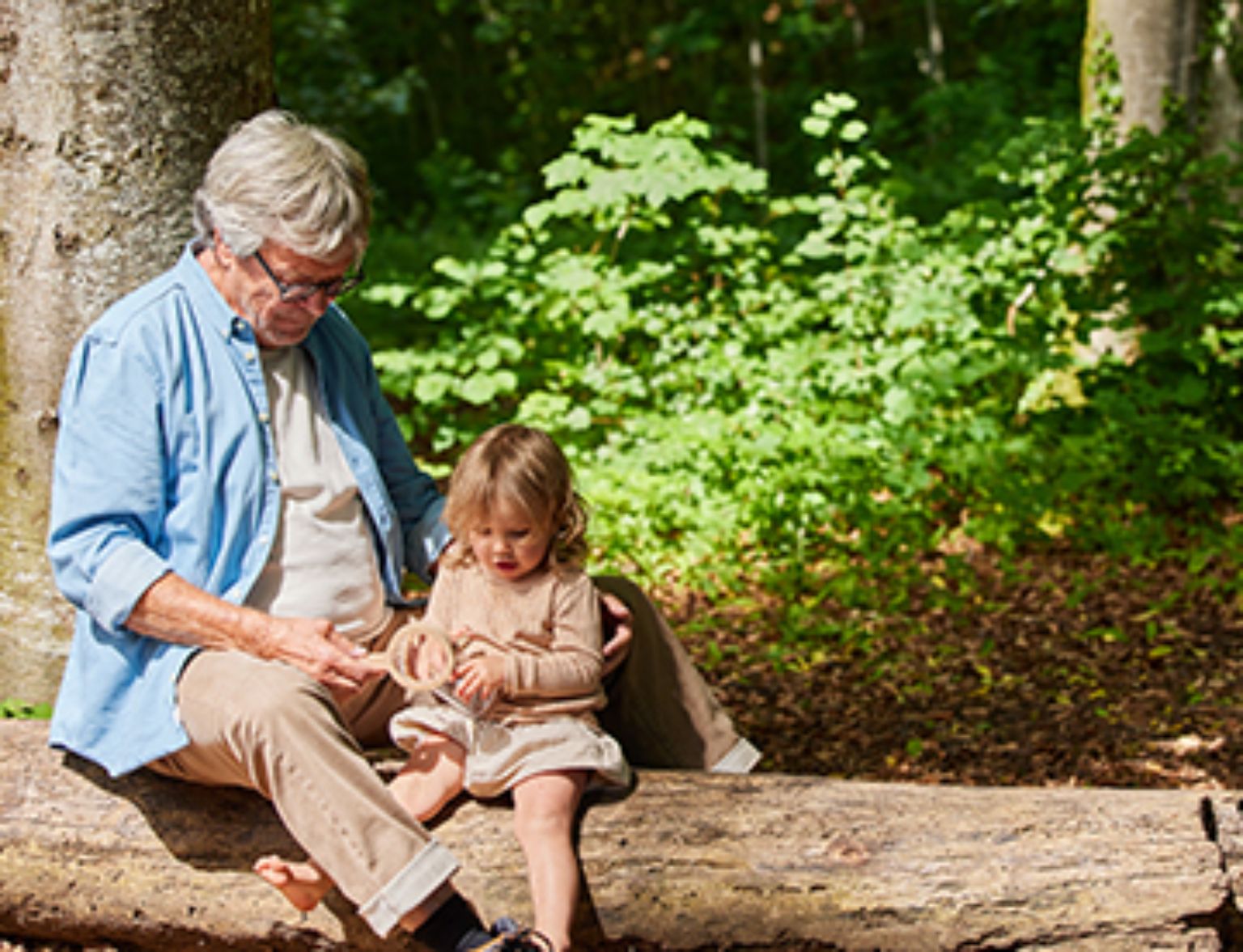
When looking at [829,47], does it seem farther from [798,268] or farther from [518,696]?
[518,696]

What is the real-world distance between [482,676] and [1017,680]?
255 cm

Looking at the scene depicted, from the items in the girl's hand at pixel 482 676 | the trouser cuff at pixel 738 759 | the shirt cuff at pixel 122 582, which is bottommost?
the trouser cuff at pixel 738 759

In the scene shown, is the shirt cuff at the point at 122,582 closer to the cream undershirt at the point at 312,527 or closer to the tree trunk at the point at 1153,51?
the cream undershirt at the point at 312,527

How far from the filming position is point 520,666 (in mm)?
2652

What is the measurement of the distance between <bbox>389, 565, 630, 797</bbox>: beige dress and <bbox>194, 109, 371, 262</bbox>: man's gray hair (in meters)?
0.81

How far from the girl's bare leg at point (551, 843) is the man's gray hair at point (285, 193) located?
1197 mm

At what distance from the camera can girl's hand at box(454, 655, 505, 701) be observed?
2.57 meters

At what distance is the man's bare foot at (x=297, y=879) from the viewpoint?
7.91ft

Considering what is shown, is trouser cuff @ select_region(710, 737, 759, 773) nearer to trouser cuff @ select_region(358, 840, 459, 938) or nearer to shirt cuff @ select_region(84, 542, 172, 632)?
trouser cuff @ select_region(358, 840, 459, 938)

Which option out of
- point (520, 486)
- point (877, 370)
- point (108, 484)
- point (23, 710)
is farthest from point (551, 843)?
point (877, 370)

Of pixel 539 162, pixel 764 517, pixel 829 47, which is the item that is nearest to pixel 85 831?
pixel 764 517

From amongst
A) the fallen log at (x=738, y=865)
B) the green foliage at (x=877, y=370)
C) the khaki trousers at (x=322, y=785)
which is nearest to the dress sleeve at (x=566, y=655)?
the fallen log at (x=738, y=865)

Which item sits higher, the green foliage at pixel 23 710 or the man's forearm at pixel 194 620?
the man's forearm at pixel 194 620

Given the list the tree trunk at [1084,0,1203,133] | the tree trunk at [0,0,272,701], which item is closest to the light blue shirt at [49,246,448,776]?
the tree trunk at [0,0,272,701]
